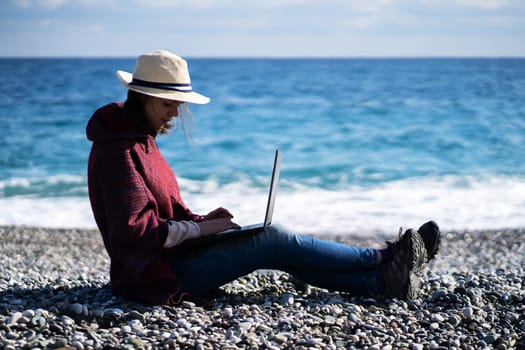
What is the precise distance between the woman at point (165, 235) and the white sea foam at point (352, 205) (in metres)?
5.45

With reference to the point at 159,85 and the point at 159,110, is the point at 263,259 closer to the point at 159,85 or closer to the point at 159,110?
the point at 159,110

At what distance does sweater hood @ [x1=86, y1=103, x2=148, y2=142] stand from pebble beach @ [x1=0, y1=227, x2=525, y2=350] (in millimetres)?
1011

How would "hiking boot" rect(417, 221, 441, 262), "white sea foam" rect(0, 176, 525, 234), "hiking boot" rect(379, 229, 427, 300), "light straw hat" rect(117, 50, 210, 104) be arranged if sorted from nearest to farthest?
"light straw hat" rect(117, 50, 210, 104)
"hiking boot" rect(379, 229, 427, 300)
"hiking boot" rect(417, 221, 441, 262)
"white sea foam" rect(0, 176, 525, 234)

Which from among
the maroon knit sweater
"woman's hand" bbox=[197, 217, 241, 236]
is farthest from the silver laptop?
the maroon knit sweater

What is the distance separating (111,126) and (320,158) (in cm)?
1274

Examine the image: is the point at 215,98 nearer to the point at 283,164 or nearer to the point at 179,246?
the point at 283,164

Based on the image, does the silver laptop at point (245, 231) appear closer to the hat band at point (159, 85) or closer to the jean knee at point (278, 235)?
the jean knee at point (278, 235)

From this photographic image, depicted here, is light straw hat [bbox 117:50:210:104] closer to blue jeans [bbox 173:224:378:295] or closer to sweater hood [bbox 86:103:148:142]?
sweater hood [bbox 86:103:148:142]

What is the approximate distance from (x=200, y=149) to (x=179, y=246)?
44.5 feet

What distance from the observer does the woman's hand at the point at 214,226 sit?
4.18 meters

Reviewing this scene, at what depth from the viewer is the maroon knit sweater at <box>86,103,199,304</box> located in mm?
4012

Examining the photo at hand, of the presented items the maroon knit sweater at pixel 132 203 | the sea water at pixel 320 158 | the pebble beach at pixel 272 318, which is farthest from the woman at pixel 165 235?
the sea water at pixel 320 158

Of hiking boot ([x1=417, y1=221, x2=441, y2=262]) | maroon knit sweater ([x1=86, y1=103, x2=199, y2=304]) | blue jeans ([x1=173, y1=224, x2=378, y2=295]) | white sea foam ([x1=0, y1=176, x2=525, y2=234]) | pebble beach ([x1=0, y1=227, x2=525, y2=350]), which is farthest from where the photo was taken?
white sea foam ([x1=0, y1=176, x2=525, y2=234])

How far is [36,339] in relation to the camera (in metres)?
3.78
